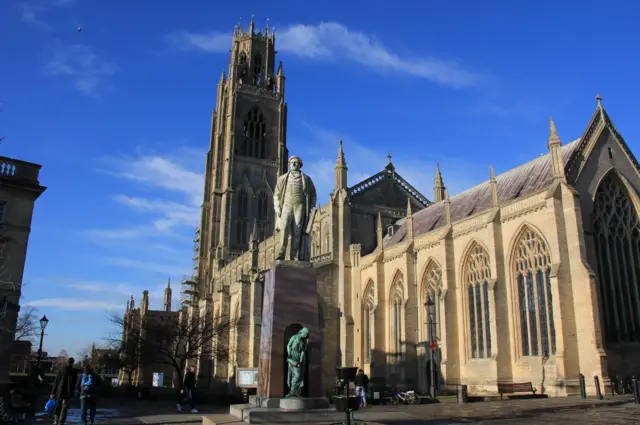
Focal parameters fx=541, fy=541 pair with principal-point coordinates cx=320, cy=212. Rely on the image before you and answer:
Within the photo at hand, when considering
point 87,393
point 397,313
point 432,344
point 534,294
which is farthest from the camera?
point 397,313

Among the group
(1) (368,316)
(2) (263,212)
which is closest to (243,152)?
(2) (263,212)

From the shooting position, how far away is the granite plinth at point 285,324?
1170cm

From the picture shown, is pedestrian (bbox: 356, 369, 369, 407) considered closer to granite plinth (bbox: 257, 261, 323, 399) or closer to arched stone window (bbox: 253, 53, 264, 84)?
granite plinth (bbox: 257, 261, 323, 399)

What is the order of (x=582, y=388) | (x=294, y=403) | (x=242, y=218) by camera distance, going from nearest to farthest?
(x=294, y=403), (x=582, y=388), (x=242, y=218)

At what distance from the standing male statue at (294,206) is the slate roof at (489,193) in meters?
18.5

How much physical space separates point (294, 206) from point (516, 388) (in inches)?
674

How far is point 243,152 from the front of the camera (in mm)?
70750

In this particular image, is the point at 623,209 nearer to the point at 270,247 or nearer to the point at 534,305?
the point at 534,305

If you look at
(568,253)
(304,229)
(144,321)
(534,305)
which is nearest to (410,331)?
(534,305)

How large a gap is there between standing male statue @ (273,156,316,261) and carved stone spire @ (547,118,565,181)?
1718cm

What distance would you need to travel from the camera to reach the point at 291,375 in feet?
37.7

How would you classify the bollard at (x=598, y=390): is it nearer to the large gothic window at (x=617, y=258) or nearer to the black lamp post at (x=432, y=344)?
the large gothic window at (x=617, y=258)

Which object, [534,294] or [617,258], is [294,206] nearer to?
[534,294]

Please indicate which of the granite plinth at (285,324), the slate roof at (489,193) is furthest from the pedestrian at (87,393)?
the slate roof at (489,193)
